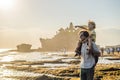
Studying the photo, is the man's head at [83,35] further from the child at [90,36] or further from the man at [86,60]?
the child at [90,36]

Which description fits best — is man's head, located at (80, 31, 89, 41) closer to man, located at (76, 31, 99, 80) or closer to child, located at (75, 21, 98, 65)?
man, located at (76, 31, 99, 80)

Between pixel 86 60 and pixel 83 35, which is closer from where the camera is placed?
pixel 86 60

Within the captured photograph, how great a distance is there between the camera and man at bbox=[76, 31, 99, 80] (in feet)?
35.1

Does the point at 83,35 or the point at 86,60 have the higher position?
the point at 83,35

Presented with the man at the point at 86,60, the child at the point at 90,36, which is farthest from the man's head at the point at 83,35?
the child at the point at 90,36

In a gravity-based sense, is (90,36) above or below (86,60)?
above

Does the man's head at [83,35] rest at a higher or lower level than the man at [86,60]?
higher

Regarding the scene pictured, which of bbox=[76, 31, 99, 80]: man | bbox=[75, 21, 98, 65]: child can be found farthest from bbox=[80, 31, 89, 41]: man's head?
bbox=[75, 21, 98, 65]: child

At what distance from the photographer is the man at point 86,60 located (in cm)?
1070

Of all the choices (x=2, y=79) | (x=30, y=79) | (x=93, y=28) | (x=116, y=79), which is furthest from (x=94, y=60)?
(x=2, y=79)

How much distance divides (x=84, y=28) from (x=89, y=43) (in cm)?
90

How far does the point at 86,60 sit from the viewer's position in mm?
10742

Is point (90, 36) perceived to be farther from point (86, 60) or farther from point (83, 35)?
point (86, 60)

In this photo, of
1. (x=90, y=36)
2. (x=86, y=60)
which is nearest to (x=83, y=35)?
(x=90, y=36)
